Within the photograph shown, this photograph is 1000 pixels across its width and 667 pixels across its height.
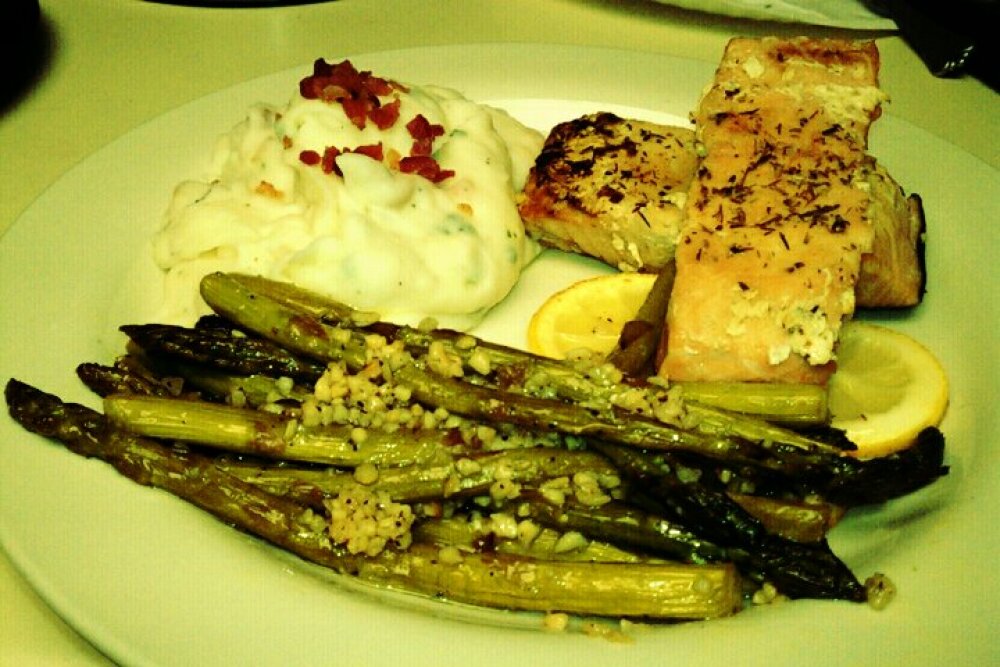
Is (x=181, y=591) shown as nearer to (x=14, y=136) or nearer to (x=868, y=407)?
(x=868, y=407)

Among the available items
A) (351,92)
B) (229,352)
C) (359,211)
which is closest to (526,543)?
(229,352)

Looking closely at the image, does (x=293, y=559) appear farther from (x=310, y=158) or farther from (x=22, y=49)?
(x=22, y=49)

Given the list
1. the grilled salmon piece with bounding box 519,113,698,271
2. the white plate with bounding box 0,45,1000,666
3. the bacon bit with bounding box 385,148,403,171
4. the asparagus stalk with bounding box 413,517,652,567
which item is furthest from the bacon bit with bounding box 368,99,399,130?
the asparagus stalk with bounding box 413,517,652,567

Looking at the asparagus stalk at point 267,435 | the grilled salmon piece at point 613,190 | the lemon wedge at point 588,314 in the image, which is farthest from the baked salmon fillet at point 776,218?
the asparagus stalk at point 267,435

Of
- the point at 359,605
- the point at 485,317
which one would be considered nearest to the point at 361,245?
the point at 485,317

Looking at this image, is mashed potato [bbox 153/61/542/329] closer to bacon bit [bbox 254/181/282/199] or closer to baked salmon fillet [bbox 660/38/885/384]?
bacon bit [bbox 254/181/282/199]

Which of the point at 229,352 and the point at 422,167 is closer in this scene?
the point at 229,352
